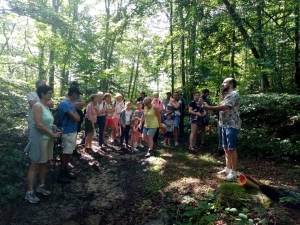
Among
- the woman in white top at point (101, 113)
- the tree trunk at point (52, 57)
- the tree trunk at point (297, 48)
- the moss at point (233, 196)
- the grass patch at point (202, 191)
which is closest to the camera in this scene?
the grass patch at point (202, 191)

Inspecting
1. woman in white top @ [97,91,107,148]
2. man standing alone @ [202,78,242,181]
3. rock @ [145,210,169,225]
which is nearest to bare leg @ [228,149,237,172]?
man standing alone @ [202,78,242,181]

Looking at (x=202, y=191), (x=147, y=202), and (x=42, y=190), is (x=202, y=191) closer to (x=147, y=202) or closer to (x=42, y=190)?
(x=147, y=202)

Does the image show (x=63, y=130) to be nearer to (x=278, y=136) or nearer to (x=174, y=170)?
(x=174, y=170)

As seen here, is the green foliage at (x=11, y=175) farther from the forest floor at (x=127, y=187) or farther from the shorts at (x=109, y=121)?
the shorts at (x=109, y=121)

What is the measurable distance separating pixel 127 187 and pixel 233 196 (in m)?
2.42

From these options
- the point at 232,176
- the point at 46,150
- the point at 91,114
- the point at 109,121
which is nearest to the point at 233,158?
the point at 232,176

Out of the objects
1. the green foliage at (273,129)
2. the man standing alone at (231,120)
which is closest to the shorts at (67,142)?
the man standing alone at (231,120)

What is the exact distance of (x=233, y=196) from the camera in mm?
3750

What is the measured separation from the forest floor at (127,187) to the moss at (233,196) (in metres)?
0.48

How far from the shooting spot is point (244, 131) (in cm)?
867

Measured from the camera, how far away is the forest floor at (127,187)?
4160mm

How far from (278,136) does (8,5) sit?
9.11 meters

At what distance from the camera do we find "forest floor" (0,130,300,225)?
4.16 m

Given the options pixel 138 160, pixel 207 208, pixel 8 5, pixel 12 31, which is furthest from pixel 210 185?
pixel 12 31
